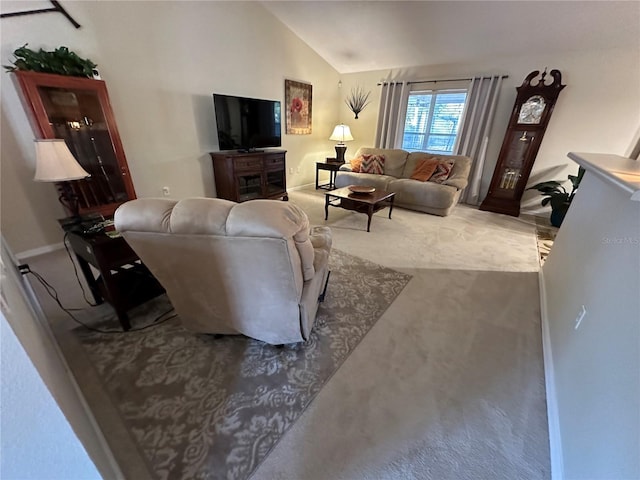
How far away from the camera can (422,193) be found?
3.96 m

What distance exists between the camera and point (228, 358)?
151 cm

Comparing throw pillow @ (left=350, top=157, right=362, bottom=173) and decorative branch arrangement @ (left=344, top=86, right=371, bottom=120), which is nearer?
throw pillow @ (left=350, top=157, right=362, bottom=173)

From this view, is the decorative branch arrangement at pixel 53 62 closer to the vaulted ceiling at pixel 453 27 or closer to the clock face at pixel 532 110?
the vaulted ceiling at pixel 453 27

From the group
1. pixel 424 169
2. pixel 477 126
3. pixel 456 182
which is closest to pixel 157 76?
pixel 424 169

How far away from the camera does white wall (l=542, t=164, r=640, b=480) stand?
817 mm

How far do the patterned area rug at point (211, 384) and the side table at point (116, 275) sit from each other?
6.3 inches

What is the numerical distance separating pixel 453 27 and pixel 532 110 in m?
1.63

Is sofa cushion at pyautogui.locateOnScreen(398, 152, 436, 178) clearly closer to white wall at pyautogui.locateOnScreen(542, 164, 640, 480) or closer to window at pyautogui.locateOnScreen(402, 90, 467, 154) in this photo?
window at pyautogui.locateOnScreen(402, 90, 467, 154)

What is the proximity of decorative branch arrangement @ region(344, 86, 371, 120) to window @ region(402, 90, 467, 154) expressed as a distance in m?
0.94

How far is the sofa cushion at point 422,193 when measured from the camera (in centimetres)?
381

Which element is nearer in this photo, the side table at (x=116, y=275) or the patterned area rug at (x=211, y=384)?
the patterned area rug at (x=211, y=384)

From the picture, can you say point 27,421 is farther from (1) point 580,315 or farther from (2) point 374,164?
(2) point 374,164

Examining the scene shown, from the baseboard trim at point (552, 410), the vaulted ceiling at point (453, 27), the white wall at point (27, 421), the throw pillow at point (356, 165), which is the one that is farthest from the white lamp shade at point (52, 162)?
the throw pillow at point (356, 165)

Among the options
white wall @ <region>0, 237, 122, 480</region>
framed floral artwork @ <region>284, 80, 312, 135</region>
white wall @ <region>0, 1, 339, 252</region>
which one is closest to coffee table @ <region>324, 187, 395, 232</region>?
white wall @ <region>0, 1, 339, 252</region>
